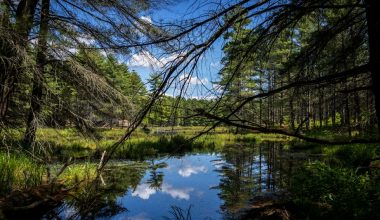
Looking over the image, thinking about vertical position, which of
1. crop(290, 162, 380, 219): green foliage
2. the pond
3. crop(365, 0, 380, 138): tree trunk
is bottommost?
the pond

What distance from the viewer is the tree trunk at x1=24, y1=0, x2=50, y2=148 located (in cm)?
659

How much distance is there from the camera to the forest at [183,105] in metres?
2.06

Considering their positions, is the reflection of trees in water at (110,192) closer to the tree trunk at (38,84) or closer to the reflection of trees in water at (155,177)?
the reflection of trees in water at (155,177)

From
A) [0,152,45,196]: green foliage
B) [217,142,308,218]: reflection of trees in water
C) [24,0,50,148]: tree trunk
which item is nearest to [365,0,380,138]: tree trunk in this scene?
[24,0,50,148]: tree trunk

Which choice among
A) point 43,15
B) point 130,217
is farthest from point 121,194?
point 43,15

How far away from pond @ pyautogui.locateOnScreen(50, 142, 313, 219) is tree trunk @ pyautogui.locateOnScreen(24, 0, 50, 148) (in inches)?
68.4

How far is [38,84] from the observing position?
6.45 metres

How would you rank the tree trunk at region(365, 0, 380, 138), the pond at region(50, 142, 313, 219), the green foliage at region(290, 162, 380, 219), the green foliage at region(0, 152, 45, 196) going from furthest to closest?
1. the pond at region(50, 142, 313, 219)
2. the green foliage at region(0, 152, 45, 196)
3. the green foliage at region(290, 162, 380, 219)
4. the tree trunk at region(365, 0, 380, 138)

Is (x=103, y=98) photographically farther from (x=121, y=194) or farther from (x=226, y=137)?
(x=226, y=137)

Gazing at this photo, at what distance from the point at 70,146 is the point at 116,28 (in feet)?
34.9

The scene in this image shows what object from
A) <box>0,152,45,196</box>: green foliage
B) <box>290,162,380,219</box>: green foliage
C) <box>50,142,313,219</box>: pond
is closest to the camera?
<box>290,162,380,219</box>: green foliage

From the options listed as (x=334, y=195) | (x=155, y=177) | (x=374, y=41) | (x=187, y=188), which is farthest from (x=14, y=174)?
(x=374, y=41)

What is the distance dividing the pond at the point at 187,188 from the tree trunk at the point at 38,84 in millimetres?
1739

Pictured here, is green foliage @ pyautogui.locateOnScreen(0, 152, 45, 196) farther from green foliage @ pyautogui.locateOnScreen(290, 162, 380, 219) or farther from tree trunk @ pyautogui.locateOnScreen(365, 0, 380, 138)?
tree trunk @ pyautogui.locateOnScreen(365, 0, 380, 138)
